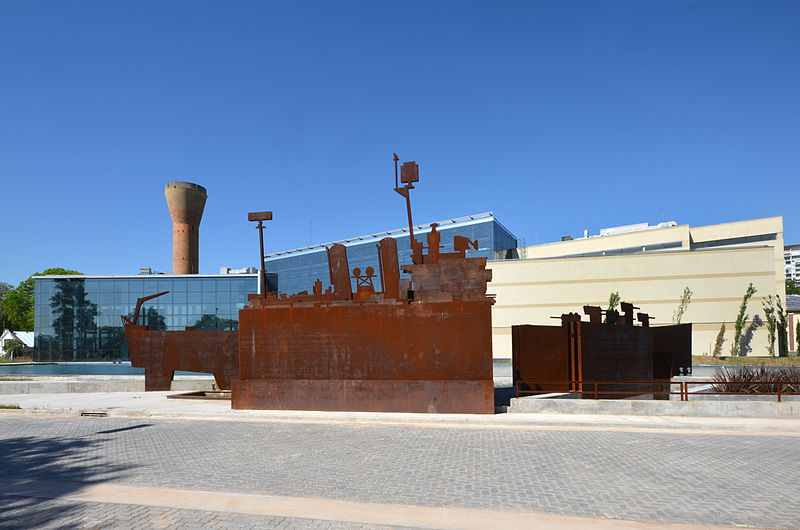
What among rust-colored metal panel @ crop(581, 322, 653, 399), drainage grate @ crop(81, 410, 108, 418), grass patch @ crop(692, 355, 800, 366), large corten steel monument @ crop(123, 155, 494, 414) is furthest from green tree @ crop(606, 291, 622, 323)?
drainage grate @ crop(81, 410, 108, 418)

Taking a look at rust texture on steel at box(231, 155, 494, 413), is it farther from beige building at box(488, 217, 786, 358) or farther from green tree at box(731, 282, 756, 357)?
green tree at box(731, 282, 756, 357)

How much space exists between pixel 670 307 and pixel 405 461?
1674 inches

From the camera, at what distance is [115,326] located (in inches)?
2055

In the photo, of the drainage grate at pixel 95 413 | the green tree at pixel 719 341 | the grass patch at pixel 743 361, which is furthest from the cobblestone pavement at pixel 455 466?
the green tree at pixel 719 341

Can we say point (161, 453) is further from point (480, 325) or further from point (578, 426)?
point (578, 426)

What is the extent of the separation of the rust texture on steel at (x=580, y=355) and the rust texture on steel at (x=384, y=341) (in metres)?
1.78

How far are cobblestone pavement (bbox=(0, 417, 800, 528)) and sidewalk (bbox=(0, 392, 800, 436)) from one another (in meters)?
0.62

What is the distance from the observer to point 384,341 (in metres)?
15.5

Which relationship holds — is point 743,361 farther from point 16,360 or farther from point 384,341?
point 16,360

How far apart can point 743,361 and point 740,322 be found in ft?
12.1

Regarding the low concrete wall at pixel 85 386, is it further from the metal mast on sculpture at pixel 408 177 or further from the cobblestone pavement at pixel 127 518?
the cobblestone pavement at pixel 127 518

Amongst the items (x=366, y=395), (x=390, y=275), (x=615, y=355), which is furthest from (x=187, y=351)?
(x=615, y=355)

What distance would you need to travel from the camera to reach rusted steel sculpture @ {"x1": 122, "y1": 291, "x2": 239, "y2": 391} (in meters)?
20.1

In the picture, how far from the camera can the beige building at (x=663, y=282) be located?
44000 mm
